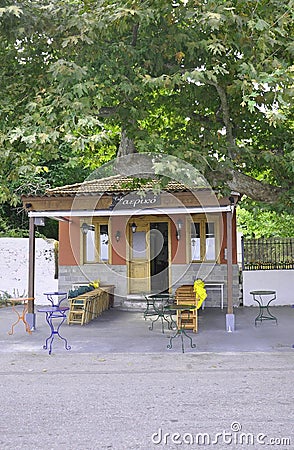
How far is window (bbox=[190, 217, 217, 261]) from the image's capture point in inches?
587

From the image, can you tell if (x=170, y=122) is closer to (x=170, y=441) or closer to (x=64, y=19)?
(x=64, y=19)

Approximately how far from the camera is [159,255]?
1580 centimetres

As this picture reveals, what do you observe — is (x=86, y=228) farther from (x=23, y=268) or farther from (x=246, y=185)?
(x=246, y=185)

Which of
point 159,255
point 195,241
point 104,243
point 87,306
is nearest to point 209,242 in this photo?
point 195,241

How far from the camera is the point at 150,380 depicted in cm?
694

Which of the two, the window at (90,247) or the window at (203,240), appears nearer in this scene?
the window at (203,240)

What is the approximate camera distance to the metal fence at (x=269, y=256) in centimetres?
1502

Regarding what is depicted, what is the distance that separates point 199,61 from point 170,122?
2.25 metres

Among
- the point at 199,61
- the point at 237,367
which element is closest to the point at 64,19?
the point at 199,61

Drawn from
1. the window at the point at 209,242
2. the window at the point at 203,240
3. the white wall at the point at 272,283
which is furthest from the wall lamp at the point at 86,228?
the white wall at the point at 272,283

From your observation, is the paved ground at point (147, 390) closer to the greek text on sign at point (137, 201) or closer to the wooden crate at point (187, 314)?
the wooden crate at point (187, 314)

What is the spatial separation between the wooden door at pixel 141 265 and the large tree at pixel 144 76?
5.54m

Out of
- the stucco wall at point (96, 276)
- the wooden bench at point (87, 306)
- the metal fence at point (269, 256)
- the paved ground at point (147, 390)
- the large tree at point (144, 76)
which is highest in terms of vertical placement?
the large tree at point (144, 76)

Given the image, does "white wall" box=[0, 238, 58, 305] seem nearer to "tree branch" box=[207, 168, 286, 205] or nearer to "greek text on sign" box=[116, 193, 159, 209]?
"greek text on sign" box=[116, 193, 159, 209]
